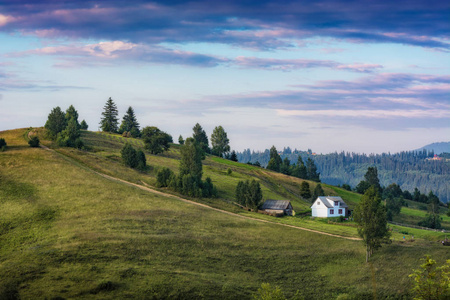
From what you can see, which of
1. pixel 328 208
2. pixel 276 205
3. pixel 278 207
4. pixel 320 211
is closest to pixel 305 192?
pixel 320 211

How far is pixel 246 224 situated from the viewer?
8106 cm

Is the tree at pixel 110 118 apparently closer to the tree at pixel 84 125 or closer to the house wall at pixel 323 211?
the tree at pixel 84 125

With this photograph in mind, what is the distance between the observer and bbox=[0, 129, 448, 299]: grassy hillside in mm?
50344

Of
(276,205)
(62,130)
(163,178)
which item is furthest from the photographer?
(62,130)

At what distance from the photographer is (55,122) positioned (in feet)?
446

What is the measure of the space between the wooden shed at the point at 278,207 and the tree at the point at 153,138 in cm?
5475

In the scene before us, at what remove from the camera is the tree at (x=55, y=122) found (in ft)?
442

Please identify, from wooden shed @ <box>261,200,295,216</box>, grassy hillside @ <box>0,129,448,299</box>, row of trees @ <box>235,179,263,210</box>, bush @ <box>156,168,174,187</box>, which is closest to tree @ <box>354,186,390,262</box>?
grassy hillside @ <box>0,129,448,299</box>

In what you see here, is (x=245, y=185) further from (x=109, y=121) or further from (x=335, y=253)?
(x=109, y=121)

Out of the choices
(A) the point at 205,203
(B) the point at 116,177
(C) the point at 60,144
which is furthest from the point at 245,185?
(C) the point at 60,144

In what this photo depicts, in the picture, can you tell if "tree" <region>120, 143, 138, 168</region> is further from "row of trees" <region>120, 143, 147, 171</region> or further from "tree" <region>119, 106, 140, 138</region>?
"tree" <region>119, 106, 140, 138</region>

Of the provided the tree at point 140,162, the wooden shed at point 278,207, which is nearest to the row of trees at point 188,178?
the tree at point 140,162

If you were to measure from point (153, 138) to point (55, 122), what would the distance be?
102ft

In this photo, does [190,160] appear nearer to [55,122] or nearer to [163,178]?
[163,178]
